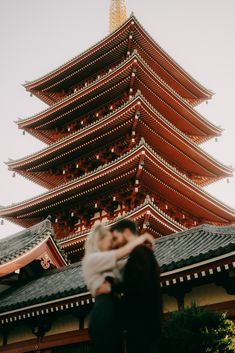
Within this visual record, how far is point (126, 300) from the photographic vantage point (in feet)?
8.40

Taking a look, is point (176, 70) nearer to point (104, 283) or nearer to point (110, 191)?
point (110, 191)

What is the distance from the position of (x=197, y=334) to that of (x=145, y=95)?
15.6 metres

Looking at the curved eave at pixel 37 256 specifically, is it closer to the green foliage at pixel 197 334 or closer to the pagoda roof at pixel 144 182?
the pagoda roof at pixel 144 182

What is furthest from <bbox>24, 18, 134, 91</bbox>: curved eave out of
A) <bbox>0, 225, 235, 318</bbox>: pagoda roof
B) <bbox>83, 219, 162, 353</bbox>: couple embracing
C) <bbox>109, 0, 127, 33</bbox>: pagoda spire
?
<bbox>83, 219, 162, 353</bbox>: couple embracing

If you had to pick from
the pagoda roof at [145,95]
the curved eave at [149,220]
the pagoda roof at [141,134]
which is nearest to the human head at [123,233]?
the curved eave at [149,220]

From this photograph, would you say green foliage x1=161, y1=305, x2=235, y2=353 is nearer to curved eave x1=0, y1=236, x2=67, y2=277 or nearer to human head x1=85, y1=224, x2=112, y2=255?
human head x1=85, y1=224, x2=112, y2=255

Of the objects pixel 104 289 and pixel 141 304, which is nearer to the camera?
pixel 141 304

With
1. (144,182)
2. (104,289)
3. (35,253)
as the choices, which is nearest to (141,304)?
(104,289)

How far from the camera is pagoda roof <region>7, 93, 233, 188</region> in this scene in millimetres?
17047

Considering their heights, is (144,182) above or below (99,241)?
above

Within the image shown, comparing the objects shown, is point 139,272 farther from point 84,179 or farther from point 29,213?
point 29,213

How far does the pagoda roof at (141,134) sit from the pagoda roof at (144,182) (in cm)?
219

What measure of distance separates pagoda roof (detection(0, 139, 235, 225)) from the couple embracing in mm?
12125

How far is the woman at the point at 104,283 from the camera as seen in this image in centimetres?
248
